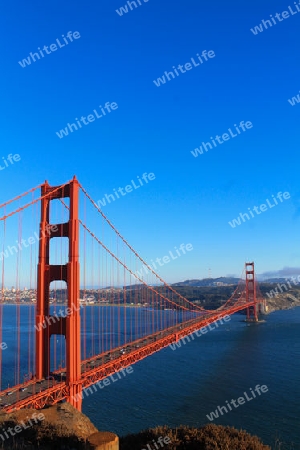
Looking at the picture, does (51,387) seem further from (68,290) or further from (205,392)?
(205,392)

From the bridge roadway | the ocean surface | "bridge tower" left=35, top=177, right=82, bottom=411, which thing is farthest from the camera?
the ocean surface

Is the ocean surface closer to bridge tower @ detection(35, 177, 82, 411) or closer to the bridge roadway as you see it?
the bridge roadway

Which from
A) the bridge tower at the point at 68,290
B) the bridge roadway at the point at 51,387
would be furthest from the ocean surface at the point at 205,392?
the bridge tower at the point at 68,290

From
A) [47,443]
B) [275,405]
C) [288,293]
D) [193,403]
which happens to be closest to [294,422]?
[275,405]

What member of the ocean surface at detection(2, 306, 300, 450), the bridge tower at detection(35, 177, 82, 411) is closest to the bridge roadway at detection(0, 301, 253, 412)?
the bridge tower at detection(35, 177, 82, 411)

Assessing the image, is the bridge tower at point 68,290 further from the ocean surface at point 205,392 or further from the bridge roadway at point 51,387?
the ocean surface at point 205,392

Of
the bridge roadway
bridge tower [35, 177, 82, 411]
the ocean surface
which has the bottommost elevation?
the ocean surface
